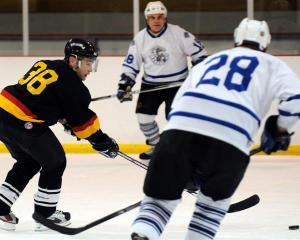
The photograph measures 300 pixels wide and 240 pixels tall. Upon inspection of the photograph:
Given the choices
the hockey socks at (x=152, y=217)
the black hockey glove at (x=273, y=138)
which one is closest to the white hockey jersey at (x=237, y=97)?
the black hockey glove at (x=273, y=138)

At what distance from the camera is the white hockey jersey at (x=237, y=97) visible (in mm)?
2811

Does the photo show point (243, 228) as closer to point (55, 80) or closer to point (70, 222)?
point (70, 222)

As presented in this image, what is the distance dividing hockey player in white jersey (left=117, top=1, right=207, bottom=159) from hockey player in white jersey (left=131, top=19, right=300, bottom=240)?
10.3ft

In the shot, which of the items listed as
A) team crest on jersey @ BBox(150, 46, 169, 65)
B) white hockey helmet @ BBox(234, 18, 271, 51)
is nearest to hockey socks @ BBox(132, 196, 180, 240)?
white hockey helmet @ BBox(234, 18, 271, 51)

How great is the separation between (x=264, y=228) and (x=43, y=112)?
1026 mm

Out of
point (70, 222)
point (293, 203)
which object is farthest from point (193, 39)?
point (70, 222)

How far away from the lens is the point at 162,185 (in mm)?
2855

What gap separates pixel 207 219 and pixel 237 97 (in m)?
0.39

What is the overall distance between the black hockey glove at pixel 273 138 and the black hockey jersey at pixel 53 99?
0.97 meters

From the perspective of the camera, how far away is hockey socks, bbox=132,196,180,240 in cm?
285

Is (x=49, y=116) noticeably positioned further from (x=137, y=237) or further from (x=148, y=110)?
(x=148, y=110)

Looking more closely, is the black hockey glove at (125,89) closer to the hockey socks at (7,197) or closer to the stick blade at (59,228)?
the hockey socks at (7,197)

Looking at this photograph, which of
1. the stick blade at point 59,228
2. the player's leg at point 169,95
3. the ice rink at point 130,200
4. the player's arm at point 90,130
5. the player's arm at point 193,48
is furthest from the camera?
the player's leg at point 169,95

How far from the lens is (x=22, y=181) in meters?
3.98
